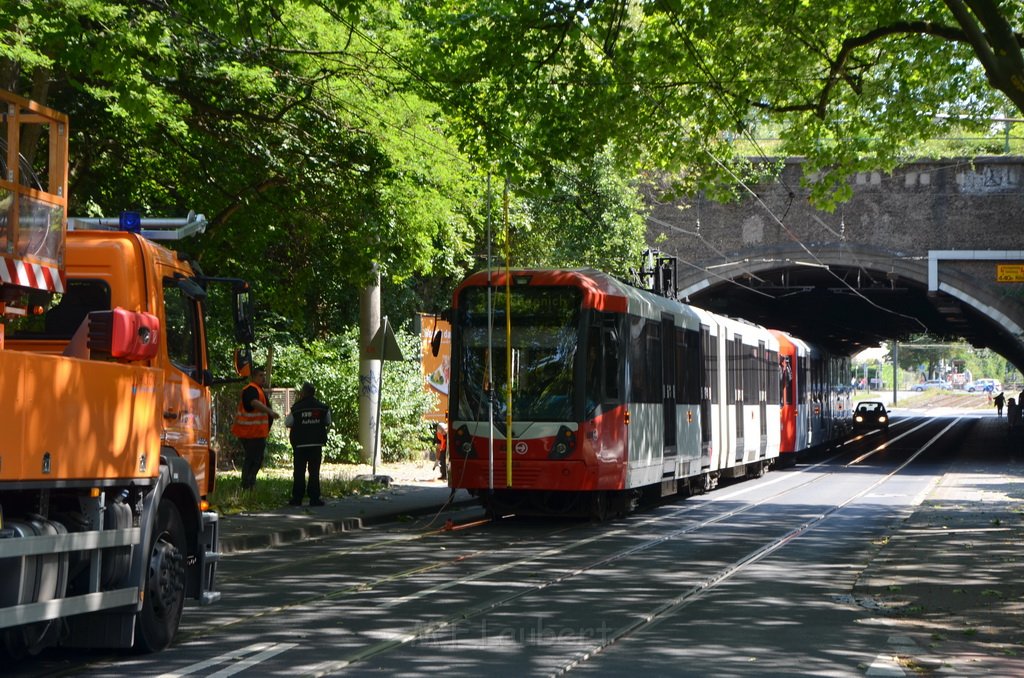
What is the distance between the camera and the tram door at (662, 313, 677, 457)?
21.6m

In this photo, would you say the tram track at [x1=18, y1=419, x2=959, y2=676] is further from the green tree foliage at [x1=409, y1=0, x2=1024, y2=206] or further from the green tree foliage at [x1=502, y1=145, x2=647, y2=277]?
the green tree foliage at [x1=502, y1=145, x2=647, y2=277]

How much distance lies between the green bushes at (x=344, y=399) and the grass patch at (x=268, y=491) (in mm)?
3419

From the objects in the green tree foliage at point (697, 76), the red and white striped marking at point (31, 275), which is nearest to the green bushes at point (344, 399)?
the green tree foliage at point (697, 76)

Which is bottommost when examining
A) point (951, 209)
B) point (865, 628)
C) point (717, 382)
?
point (865, 628)

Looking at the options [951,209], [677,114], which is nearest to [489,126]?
[677,114]

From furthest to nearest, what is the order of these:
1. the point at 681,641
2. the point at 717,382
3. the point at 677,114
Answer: the point at 717,382 < the point at 677,114 < the point at 681,641

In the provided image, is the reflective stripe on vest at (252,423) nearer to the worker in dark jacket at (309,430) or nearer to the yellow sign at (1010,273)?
the worker in dark jacket at (309,430)

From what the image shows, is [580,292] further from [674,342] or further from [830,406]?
[830,406]

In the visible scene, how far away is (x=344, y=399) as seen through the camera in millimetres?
31312

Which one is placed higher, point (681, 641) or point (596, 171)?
point (596, 171)

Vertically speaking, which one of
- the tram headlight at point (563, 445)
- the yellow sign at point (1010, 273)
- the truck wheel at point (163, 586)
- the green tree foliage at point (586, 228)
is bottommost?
the truck wheel at point (163, 586)

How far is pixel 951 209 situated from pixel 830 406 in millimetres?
8469

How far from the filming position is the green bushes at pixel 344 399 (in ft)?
99.8

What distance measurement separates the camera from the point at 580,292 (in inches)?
744
